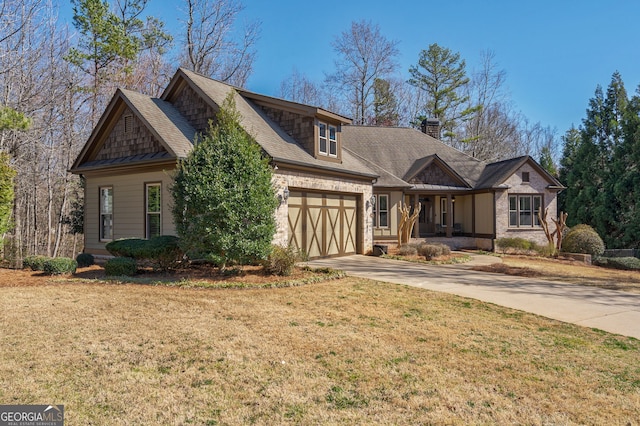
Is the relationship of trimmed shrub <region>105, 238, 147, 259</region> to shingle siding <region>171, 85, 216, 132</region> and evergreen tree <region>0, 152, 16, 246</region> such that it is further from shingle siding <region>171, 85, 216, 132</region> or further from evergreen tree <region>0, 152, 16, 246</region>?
shingle siding <region>171, 85, 216, 132</region>

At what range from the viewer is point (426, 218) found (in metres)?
24.4

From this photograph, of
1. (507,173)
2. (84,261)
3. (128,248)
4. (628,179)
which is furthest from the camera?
(628,179)

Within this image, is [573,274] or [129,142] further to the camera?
[129,142]

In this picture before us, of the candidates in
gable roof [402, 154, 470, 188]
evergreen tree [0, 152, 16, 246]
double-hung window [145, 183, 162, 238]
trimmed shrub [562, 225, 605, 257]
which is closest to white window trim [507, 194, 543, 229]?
gable roof [402, 154, 470, 188]

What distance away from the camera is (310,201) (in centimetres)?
1457

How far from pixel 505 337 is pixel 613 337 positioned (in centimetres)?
165

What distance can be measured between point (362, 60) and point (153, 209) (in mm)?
25053

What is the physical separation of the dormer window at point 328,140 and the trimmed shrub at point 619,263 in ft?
38.5

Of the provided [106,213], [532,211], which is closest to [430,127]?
[532,211]

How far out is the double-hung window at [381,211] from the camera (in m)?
21.0

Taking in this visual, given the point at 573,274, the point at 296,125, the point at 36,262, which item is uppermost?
the point at 296,125

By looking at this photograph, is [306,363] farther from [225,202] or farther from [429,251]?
[429,251]

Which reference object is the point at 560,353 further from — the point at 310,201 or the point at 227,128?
the point at 310,201

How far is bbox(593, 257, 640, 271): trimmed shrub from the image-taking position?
16250 millimetres
